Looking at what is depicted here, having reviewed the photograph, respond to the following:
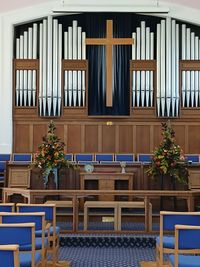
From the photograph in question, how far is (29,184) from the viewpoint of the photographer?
10.4m

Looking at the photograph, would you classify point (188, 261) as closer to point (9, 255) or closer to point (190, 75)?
point (9, 255)

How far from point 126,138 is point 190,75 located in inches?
101

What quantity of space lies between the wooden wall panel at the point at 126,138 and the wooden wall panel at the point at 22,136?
2.65 metres

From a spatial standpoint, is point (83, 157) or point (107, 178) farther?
point (83, 157)

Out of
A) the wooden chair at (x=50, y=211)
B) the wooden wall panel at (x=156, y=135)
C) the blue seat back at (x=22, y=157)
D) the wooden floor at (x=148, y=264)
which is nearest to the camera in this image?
the wooden chair at (x=50, y=211)

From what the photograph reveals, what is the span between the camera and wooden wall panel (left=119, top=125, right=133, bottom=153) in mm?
14531

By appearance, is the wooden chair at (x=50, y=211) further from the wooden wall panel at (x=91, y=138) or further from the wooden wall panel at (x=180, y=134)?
the wooden wall panel at (x=180, y=134)


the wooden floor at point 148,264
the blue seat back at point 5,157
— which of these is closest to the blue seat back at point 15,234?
the wooden floor at point 148,264

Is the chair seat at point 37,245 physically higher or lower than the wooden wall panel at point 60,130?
lower

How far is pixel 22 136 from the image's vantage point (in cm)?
1453

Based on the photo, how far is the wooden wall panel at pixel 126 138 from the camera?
572 inches

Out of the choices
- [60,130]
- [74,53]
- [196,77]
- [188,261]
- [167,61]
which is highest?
[74,53]

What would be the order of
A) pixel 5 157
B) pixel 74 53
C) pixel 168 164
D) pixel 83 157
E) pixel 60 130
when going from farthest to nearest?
pixel 60 130
pixel 74 53
pixel 5 157
pixel 83 157
pixel 168 164

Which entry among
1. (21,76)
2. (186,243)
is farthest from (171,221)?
(21,76)
